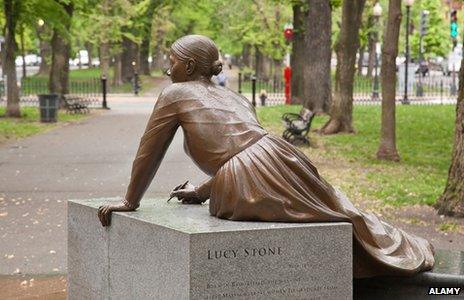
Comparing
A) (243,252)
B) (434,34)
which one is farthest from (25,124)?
(434,34)

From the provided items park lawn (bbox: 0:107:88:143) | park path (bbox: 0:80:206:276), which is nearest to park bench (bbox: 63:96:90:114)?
park lawn (bbox: 0:107:88:143)

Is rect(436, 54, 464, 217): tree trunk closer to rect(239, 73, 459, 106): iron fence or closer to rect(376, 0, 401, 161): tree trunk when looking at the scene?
rect(376, 0, 401, 161): tree trunk

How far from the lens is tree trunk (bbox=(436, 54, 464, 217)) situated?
11.8 meters

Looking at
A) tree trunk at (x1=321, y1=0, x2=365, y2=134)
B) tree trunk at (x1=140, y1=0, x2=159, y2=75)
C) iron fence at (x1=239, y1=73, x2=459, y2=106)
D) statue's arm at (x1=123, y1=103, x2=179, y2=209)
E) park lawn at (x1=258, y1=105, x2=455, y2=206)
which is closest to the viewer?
statue's arm at (x1=123, y1=103, x2=179, y2=209)

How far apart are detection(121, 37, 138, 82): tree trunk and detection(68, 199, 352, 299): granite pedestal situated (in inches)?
2153

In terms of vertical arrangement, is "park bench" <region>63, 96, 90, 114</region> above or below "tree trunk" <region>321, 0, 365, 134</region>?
below

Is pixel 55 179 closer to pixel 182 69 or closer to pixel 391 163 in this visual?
pixel 391 163

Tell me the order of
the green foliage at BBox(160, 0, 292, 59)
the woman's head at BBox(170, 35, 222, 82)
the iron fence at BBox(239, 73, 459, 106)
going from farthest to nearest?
the green foliage at BBox(160, 0, 292, 59) → the iron fence at BBox(239, 73, 459, 106) → the woman's head at BBox(170, 35, 222, 82)

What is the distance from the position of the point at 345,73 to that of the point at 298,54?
12.9 m

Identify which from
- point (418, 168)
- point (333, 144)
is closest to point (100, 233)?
point (418, 168)

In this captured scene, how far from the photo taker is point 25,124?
92.0 feet

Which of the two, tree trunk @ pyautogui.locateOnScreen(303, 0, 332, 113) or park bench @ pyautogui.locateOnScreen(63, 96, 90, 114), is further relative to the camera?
park bench @ pyautogui.locateOnScreen(63, 96, 90, 114)

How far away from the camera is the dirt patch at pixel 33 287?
26.5ft

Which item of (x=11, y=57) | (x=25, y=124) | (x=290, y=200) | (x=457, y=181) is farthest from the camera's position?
(x=11, y=57)
